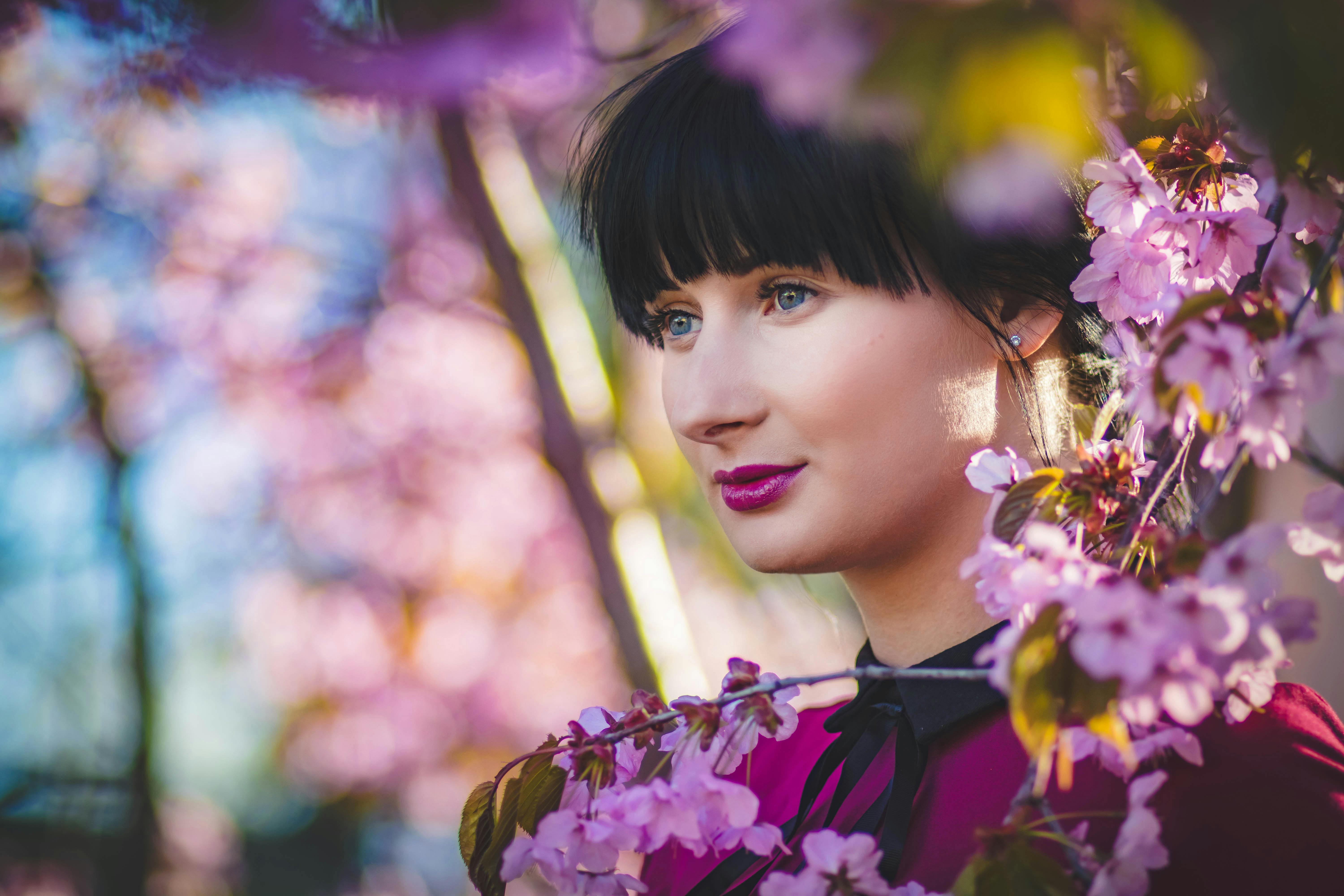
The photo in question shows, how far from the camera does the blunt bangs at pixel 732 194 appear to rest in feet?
2.85

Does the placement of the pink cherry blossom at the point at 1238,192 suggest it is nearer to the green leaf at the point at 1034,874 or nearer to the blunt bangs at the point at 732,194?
the blunt bangs at the point at 732,194

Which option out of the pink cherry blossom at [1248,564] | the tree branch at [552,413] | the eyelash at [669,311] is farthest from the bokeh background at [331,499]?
the pink cherry blossom at [1248,564]

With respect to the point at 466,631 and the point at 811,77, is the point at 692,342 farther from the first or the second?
the point at 466,631

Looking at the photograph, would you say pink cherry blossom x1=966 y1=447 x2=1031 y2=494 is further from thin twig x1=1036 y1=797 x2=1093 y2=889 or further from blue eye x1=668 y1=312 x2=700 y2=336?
blue eye x1=668 y1=312 x2=700 y2=336

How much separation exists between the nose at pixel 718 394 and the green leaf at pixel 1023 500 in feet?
1.08

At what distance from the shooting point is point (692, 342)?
102 cm

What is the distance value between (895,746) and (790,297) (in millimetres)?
483

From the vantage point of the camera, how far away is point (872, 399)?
0.84 m

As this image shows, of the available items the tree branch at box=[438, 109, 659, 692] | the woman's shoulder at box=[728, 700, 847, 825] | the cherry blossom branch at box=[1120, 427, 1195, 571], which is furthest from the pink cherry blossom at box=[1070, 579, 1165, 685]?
the tree branch at box=[438, 109, 659, 692]

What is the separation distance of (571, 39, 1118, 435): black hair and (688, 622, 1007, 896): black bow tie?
338mm

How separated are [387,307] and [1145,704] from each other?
357 cm

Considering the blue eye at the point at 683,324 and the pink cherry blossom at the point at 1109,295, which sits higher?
the blue eye at the point at 683,324

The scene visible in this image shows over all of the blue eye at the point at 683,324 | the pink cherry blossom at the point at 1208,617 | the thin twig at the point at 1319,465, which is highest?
the blue eye at the point at 683,324

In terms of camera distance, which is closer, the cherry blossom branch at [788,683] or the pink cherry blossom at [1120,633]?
the pink cherry blossom at [1120,633]
